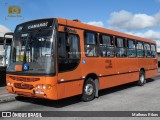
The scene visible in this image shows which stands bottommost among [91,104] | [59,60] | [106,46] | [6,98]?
[91,104]

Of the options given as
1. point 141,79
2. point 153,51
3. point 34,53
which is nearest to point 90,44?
point 34,53

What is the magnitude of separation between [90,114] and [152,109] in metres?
2.21

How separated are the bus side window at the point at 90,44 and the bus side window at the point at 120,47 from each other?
231cm

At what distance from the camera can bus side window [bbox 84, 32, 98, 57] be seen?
11.1 m

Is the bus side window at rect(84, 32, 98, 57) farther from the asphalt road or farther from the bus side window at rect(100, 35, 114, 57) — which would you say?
the asphalt road

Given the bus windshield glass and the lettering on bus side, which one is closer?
the bus windshield glass

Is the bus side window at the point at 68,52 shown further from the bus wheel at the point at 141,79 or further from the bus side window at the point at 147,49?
the bus side window at the point at 147,49

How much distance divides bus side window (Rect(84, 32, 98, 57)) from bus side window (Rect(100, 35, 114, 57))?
565mm

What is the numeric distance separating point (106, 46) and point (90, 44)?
4.86 ft

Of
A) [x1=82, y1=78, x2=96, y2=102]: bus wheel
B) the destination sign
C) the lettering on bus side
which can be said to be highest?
the destination sign

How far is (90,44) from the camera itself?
37.1ft

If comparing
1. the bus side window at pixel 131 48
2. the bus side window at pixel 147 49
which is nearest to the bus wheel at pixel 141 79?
the bus side window at pixel 147 49

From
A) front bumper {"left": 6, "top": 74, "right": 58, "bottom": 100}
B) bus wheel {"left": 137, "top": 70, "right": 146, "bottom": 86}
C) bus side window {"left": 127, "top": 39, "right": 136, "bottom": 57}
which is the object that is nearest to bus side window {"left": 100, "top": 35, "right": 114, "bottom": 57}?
bus side window {"left": 127, "top": 39, "right": 136, "bottom": 57}

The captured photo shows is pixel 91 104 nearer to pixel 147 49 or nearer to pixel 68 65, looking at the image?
pixel 68 65
